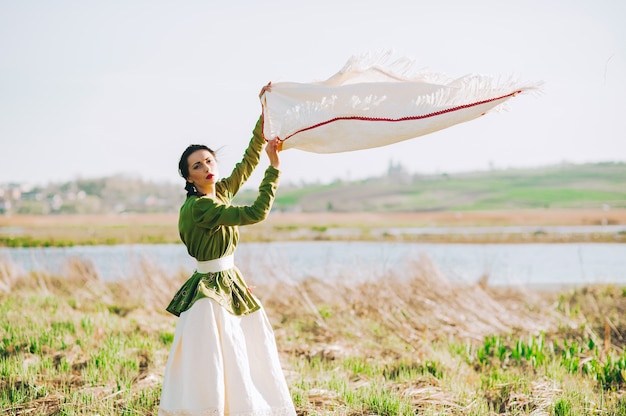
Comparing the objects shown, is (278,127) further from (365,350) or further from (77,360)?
(365,350)

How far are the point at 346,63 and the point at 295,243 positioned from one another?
23.9 m

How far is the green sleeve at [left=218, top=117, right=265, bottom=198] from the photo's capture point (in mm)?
3555

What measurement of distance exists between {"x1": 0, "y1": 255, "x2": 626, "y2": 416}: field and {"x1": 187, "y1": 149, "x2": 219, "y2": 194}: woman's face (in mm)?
1600

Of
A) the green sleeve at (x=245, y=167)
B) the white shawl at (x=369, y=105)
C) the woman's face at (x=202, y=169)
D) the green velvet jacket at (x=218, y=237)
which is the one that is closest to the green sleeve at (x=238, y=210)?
the green velvet jacket at (x=218, y=237)

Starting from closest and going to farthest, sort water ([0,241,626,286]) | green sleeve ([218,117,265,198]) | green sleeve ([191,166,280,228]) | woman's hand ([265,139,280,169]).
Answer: green sleeve ([191,166,280,228]) < woman's hand ([265,139,280,169]) < green sleeve ([218,117,265,198]) < water ([0,241,626,286])

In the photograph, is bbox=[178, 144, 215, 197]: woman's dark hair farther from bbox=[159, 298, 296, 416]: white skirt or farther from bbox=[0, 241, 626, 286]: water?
bbox=[0, 241, 626, 286]: water

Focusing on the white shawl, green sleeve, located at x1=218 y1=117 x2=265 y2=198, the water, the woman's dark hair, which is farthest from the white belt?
the water

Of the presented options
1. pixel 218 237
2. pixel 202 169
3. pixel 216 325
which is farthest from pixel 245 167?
A: pixel 216 325

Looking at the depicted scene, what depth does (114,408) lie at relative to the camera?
407 centimetres

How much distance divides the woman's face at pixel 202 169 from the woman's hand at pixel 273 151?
0.29m

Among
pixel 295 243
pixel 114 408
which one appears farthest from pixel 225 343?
pixel 295 243

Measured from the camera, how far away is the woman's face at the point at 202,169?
10.7 feet

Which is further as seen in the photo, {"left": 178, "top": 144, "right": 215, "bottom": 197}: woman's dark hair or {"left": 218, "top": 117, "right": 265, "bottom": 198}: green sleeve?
{"left": 218, "top": 117, "right": 265, "bottom": 198}: green sleeve

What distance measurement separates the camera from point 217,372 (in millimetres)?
3023
